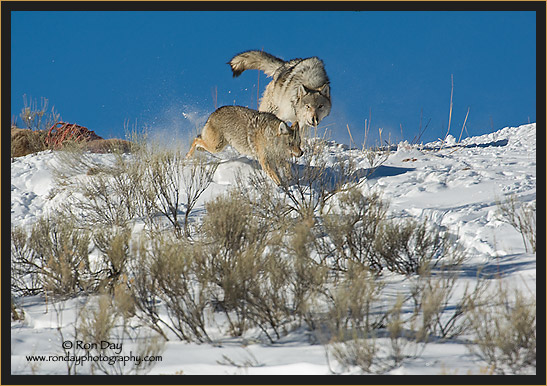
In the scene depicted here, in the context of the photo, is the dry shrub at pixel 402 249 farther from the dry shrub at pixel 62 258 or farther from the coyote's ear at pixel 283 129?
the coyote's ear at pixel 283 129

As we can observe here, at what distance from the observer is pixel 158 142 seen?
938cm

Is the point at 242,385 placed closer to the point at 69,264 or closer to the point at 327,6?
the point at 327,6

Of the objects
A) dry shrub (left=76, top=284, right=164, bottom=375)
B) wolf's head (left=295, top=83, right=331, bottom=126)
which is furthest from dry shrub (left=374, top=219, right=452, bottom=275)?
wolf's head (left=295, top=83, right=331, bottom=126)

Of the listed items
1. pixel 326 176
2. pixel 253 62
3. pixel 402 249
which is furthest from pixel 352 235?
pixel 253 62

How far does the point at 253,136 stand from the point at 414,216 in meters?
3.18

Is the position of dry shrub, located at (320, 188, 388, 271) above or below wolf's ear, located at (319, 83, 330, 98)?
below

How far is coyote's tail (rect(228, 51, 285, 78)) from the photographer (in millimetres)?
13516

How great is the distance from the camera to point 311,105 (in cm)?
1158

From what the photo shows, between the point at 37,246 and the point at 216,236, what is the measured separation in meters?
2.37

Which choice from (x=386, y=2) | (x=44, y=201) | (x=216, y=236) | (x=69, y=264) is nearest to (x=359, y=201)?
(x=216, y=236)

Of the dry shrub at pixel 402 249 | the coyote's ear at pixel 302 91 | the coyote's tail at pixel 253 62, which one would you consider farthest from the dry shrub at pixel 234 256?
the coyote's tail at pixel 253 62

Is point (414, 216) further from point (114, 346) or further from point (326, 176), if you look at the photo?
point (114, 346)

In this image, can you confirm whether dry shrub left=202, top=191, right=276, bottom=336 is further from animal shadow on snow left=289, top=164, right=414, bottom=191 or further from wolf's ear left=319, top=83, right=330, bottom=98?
wolf's ear left=319, top=83, right=330, bottom=98

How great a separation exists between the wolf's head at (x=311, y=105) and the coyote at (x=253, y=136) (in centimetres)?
165
